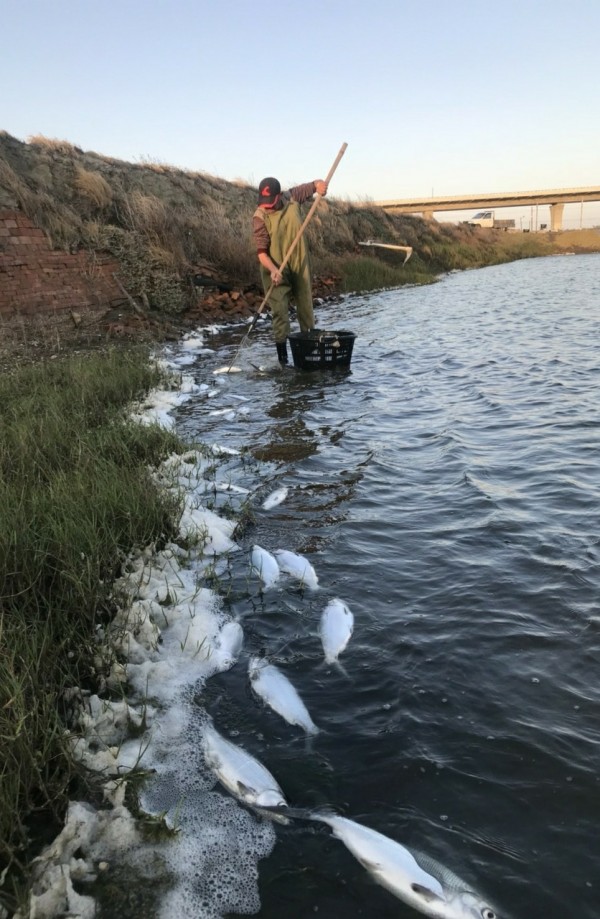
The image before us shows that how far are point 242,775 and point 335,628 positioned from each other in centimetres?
101

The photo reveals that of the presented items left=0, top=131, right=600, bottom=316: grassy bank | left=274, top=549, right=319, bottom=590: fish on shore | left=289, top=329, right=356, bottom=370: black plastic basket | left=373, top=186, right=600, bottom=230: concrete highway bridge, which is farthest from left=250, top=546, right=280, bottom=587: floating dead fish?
left=373, top=186, right=600, bottom=230: concrete highway bridge

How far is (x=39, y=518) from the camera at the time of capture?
3.49 meters

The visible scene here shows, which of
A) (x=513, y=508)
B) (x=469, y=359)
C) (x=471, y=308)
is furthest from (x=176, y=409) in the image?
(x=471, y=308)

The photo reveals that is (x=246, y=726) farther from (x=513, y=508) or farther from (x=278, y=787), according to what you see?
(x=513, y=508)

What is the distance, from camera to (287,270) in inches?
366

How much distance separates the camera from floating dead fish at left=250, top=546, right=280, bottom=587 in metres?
3.63

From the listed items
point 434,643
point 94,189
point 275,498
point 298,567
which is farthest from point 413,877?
point 94,189

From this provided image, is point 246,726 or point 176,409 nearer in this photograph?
point 246,726

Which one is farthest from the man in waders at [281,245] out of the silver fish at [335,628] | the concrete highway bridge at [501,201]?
the concrete highway bridge at [501,201]

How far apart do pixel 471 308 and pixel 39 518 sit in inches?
635

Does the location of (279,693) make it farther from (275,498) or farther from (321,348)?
(321,348)

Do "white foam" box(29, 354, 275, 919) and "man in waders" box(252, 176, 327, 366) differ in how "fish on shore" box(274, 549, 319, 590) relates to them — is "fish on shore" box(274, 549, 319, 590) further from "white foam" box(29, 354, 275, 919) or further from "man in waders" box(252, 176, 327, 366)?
"man in waders" box(252, 176, 327, 366)

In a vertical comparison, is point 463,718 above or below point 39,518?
below

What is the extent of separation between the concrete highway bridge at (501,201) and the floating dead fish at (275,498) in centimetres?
5431
